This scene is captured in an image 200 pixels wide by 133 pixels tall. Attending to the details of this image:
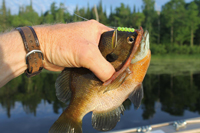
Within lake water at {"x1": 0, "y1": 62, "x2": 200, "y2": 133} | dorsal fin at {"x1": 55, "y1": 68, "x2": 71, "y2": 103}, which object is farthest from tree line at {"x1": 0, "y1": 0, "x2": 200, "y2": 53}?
dorsal fin at {"x1": 55, "y1": 68, "x2": 71, "y2": 103}

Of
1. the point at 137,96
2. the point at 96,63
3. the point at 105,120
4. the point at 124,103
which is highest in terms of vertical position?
the point at 96,63

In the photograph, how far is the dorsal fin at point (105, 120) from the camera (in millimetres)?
1921

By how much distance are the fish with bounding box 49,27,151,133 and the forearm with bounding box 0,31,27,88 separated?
0.57m

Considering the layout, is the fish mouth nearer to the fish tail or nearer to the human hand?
the human hand

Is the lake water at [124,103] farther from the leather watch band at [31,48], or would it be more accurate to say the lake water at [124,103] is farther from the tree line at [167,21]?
the tree line at [167,21]

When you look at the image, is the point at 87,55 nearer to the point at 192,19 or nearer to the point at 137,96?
the point at 137,96

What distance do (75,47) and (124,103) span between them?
9783mm

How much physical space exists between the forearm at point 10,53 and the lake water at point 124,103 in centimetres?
624

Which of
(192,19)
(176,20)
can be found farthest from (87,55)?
(192,19)

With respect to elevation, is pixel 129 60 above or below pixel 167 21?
below

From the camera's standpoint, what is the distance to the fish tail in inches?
67.2

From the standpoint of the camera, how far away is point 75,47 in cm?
167

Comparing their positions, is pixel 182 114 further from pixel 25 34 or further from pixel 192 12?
pixel 192 12

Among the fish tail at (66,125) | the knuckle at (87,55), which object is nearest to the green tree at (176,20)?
the knuckle at (87,55)
